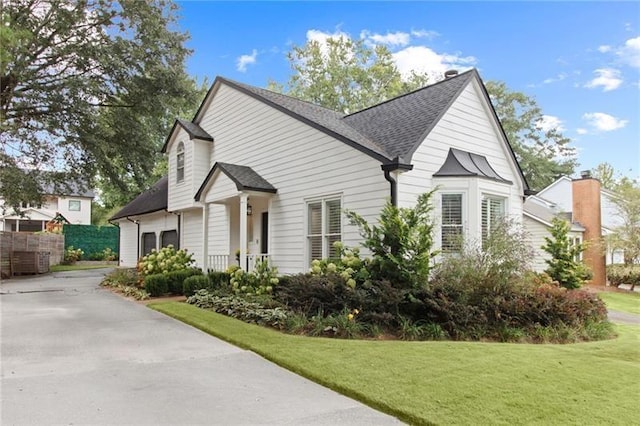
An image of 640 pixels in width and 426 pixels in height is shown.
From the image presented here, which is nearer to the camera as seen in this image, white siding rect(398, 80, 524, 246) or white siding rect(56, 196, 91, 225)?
white siding rect(398, 80, 524, 246)

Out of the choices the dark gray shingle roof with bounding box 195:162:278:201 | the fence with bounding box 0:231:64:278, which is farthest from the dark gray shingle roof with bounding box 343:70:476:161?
the fence with bounding box 0:231:64:278

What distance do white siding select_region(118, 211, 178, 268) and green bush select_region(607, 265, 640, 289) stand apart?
20.6m

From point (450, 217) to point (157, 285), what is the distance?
26.7ft

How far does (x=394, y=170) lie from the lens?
8617mm

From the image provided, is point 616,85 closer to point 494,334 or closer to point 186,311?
point 494,334

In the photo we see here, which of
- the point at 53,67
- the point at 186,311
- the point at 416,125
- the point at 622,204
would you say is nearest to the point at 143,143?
the point at 53,67

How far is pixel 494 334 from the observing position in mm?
7215

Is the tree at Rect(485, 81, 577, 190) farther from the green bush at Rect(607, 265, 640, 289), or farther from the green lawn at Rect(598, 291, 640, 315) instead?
the green lawn at Rect(598, 291, 640, 315)

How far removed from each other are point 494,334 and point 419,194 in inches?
132

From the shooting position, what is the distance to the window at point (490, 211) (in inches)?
396

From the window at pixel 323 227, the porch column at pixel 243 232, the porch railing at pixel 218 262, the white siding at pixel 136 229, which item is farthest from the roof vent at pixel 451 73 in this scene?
the white siding at pixel 136 229

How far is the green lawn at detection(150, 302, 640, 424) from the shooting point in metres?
3.71

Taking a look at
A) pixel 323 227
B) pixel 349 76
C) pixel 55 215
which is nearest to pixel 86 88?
pixel 323 227

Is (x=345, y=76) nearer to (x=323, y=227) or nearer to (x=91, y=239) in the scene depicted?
(x=91, y=239)
